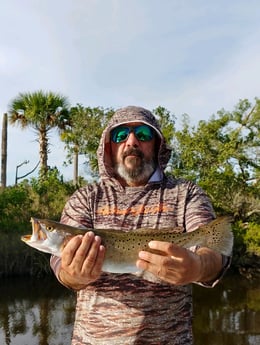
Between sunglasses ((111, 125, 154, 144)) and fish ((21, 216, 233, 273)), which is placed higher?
sunglasses ((111, 125, 154, 144))

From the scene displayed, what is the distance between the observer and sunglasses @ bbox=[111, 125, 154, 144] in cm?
302

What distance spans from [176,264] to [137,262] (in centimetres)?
25

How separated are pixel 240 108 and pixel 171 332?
20780 millimetres

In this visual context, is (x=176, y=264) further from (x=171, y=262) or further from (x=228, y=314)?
(x=228, y=314)

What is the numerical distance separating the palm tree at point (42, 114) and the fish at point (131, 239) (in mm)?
20519

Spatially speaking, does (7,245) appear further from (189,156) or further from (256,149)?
(256,149)

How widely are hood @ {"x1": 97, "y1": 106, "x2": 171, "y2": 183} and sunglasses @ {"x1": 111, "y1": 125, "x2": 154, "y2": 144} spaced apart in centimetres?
4

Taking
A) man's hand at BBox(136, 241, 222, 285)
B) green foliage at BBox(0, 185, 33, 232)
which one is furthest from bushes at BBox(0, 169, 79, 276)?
man's hand at BBox(136, 241, 222, 285)

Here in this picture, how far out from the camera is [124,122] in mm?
3037

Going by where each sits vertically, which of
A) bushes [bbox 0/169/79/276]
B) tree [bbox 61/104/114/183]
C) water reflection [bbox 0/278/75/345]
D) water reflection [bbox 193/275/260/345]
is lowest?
water reflection [bbox 193/275/260/345]

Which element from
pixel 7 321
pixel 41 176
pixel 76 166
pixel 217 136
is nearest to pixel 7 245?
pixel 7 321

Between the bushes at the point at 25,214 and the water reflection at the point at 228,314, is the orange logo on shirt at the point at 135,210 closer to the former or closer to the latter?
the water reflection at the point at 228,314

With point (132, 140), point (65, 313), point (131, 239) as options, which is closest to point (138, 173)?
point (132, 140)

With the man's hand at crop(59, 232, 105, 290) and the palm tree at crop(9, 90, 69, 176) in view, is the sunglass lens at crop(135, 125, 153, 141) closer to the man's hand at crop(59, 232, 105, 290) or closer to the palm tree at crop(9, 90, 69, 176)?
the man's hand at crop(59, 232, 105, 290)
